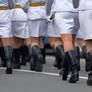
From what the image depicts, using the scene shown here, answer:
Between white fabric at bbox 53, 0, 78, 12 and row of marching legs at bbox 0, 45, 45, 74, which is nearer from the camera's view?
white fabric at bbox 53, 0, 78, 12

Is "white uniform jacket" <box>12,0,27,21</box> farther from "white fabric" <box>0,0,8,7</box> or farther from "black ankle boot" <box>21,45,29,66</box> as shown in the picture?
"white fabric" <box>0,0,8,7</box>

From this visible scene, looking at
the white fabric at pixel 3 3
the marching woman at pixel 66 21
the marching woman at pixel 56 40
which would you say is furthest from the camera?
the white fabric at pixel 3 3

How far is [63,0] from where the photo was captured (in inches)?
416

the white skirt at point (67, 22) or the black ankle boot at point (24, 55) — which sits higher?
the white skirt at point (67, 22)

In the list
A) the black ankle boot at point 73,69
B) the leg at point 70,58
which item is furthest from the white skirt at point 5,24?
the black ankle boot at point 73,69

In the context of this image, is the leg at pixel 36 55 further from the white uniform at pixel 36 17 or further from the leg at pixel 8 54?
the leg at pixel 8 54

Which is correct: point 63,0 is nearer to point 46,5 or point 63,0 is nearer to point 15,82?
point 15,82

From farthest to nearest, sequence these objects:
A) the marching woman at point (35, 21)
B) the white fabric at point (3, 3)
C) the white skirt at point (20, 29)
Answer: the white skirt at point (20, 29) < the marching woman at point (35, 21) < the white fabric at point (3, 3)

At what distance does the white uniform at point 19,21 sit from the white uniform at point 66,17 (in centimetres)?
332

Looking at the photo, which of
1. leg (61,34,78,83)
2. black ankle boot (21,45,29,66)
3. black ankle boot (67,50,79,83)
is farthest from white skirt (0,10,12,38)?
black ankle boot (67,50,79,83)

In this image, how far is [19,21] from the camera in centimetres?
1416

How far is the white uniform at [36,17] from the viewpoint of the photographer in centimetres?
1325

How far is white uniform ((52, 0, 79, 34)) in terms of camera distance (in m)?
10.5

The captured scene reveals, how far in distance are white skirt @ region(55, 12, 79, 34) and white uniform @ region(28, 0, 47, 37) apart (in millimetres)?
2642
